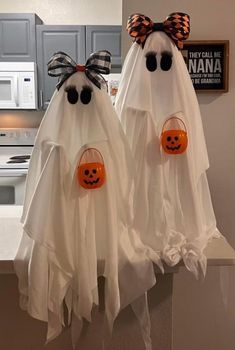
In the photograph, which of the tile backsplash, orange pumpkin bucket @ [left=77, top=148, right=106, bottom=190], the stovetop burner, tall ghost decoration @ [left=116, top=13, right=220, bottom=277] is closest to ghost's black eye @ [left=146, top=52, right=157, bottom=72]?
tall ghost decoration @ [left=116, top=13, right=220, bottom=277]

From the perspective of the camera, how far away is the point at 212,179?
161 cm

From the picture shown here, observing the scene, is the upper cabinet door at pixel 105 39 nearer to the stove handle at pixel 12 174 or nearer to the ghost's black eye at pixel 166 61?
the stove handle at pixel 12 174

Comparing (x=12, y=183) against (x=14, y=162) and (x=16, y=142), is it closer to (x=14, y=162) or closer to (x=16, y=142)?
(x=14, y=162)

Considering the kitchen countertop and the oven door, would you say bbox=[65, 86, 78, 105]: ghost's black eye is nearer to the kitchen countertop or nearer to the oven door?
the kitchen countertop

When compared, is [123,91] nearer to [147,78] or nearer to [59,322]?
[147,78]

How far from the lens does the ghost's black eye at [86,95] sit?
87 centimetres

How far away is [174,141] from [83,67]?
0.28m

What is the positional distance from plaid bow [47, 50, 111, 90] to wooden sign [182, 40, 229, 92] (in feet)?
2.38

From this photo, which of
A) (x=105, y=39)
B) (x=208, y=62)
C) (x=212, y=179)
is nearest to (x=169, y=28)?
(x=208, y=62)

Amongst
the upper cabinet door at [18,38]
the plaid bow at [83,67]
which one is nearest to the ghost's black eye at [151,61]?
the plaid bow at [83,67]

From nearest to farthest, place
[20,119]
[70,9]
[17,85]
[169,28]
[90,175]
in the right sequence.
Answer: [90,175] < [169,28] < [17,85] < [70,9] < [20,119]

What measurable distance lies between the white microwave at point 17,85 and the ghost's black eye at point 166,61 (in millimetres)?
2466

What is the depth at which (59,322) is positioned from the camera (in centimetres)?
90

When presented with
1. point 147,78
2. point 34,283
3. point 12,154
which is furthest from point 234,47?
point 12,154
